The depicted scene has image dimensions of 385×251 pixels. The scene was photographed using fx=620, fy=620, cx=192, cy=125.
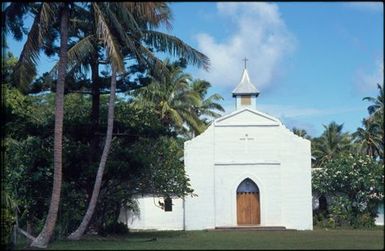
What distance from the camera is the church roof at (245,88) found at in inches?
1337

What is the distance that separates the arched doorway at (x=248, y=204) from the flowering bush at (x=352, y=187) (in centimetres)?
408

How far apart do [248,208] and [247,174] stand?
178 cm

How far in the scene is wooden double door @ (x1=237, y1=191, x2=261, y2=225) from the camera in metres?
31.9

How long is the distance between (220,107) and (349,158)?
12.5m

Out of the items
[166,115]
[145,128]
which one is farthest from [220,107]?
[145,128]

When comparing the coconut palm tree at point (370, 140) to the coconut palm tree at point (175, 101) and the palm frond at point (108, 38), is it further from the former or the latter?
the palm frond at point (108, 38)

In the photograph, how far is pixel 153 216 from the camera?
33719mm

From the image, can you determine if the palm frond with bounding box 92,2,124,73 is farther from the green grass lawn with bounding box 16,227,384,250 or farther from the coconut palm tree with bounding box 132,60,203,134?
the coconut palm tree with bounding box 132,60,203,134

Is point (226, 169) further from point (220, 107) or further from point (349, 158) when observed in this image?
point (220, 107)

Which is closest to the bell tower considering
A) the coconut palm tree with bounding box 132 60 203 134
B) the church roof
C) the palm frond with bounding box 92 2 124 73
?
the church roof

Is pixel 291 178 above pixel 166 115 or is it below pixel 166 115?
below

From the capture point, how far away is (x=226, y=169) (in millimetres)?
32094

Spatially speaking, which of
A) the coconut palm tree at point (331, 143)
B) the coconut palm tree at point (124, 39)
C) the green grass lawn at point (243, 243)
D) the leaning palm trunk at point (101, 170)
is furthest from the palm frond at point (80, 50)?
the coconut palm tree at point (331, 143)

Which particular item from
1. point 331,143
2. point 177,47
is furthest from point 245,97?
point 331,143
